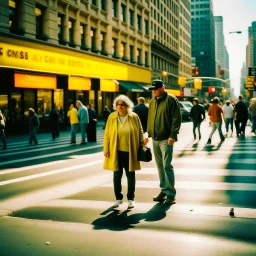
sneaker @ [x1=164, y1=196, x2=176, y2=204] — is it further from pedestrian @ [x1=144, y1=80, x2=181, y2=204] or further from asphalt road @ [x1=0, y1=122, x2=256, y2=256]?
asphalt road @ [x1=0, y1=122, x2=256, y2=256]

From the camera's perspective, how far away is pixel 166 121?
20.7ft

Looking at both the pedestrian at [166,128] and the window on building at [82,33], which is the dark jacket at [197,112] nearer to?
the pedestrian at [166,128]

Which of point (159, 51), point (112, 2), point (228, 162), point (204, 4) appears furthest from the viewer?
point (204, 4)

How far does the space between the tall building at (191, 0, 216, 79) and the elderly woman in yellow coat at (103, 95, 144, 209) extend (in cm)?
16453

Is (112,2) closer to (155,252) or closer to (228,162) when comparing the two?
(228,162)

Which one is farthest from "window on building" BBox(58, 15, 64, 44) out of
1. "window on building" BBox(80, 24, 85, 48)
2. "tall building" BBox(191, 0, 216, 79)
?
"tall building" BBox(191, 0, 216, 79)

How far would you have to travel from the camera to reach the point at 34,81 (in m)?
23.1

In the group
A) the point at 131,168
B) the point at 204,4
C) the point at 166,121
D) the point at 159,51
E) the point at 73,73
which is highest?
the point at 204,4

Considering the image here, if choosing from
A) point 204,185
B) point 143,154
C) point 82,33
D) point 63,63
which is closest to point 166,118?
point 143,154

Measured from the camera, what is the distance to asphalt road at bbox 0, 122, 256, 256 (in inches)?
169

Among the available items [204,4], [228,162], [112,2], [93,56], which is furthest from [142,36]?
[204,4]

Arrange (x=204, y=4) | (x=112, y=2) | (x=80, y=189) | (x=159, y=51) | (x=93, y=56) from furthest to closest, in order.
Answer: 1. (x=204, y=4)
2. (x=159, y=51)
3. (x=112, y=2)
4. (x=93, y=56)
5. (x=80, y=189)

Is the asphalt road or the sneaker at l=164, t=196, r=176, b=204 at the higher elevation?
the sneaker at l=164, t=196, r=176, b=204

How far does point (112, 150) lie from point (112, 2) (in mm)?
31928
